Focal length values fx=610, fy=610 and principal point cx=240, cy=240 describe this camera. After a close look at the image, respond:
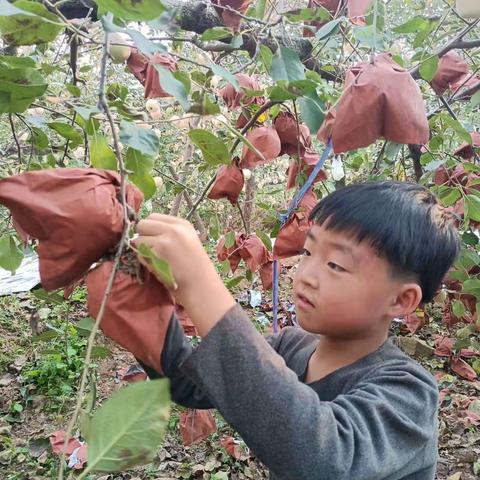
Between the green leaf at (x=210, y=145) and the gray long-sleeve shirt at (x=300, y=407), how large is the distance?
21 centimetres

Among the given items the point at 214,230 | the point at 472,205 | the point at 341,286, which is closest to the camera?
the point at 341,286

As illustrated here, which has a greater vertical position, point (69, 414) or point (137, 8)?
point (137, 8)

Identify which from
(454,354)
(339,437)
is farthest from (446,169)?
(454,354)

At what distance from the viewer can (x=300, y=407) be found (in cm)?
52

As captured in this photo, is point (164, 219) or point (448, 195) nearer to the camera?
point (164, 219)

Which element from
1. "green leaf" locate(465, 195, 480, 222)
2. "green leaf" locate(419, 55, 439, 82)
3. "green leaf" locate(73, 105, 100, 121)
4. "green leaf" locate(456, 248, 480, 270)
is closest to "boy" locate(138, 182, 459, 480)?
"green leaf" locate(73, 105, 100, 121)

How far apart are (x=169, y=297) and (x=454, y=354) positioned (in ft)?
6.60

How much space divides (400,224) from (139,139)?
1.14 ft

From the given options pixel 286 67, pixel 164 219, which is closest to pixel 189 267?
pixel 164 219

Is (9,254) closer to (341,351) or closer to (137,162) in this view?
(137,162)

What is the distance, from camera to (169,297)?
505mm

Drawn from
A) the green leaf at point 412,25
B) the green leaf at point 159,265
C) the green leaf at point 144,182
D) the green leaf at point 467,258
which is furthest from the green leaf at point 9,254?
the green leaf at point 467,258

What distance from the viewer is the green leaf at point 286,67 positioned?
2.28ft

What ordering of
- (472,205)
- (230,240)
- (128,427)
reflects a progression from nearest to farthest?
1. (128,427)
2. (472,205)
3. (230,240)
